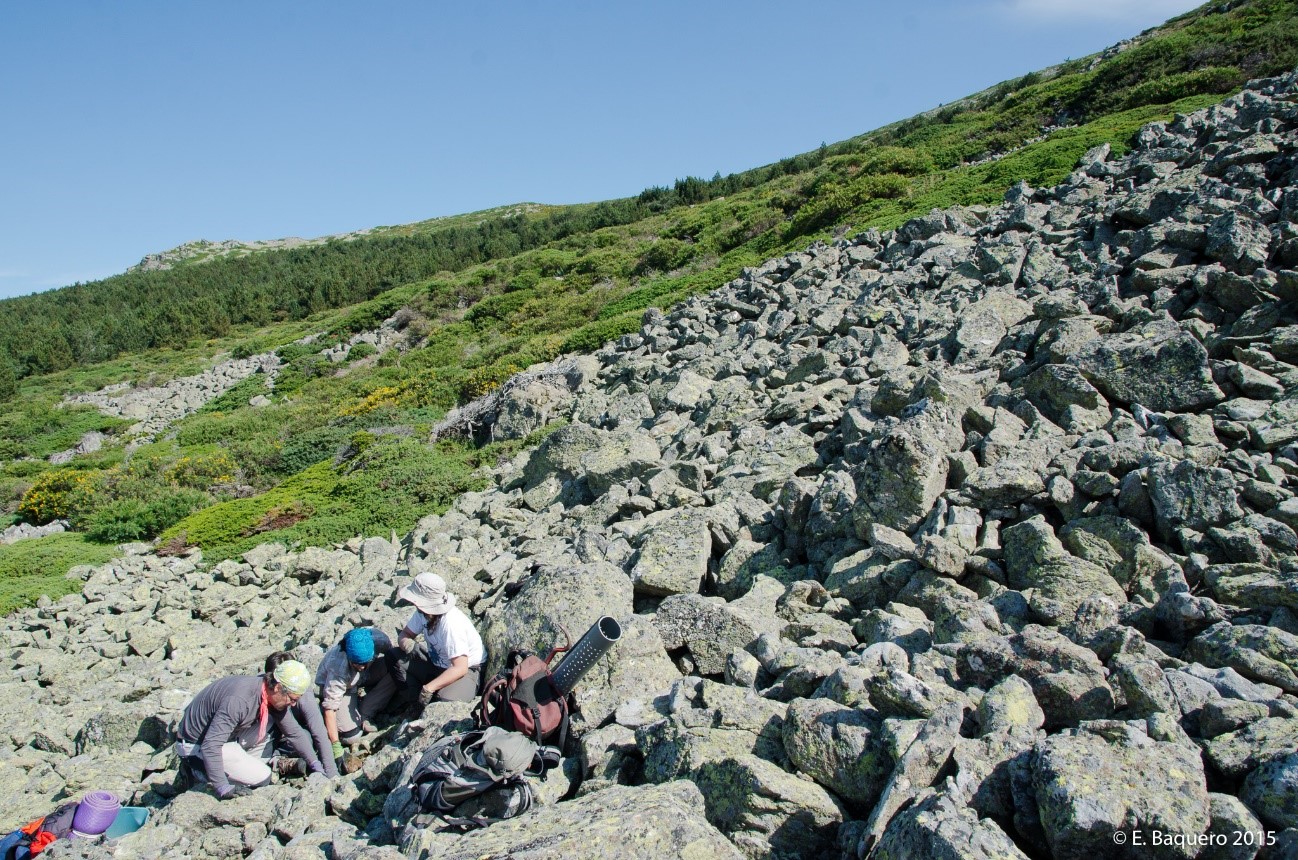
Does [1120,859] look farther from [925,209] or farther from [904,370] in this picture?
[925,209]

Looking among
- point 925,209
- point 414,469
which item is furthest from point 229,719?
point 925,209

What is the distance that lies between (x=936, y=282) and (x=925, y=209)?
9.06m

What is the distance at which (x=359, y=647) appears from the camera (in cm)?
724

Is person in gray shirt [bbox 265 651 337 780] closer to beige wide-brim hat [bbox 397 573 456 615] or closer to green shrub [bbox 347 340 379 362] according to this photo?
beige wide-brim hat [bbox 397 573 456 615]

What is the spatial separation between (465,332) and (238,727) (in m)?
31.4

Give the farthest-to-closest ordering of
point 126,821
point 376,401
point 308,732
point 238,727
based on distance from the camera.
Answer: point 376,401 → point 308,732 → point 238,727 → point 126,821

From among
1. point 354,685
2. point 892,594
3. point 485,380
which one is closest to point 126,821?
point 354,685

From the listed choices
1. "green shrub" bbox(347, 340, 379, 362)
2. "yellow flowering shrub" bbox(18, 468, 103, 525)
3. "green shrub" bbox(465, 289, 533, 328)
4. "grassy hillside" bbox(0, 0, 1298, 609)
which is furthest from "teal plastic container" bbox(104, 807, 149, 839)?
"green shrub" bbox(347, 340, 379, 362)

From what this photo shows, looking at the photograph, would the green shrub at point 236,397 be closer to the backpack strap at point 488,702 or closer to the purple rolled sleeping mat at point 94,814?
the purple rolled sleeping mat at point 94,814

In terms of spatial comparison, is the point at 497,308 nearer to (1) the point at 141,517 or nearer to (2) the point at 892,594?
(1) the point at 141,517

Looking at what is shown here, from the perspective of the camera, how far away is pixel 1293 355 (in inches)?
300

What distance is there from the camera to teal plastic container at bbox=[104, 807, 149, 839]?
20.0ft

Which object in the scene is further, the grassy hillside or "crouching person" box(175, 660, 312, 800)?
the grassy hillside

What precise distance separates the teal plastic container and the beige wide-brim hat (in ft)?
9.03
